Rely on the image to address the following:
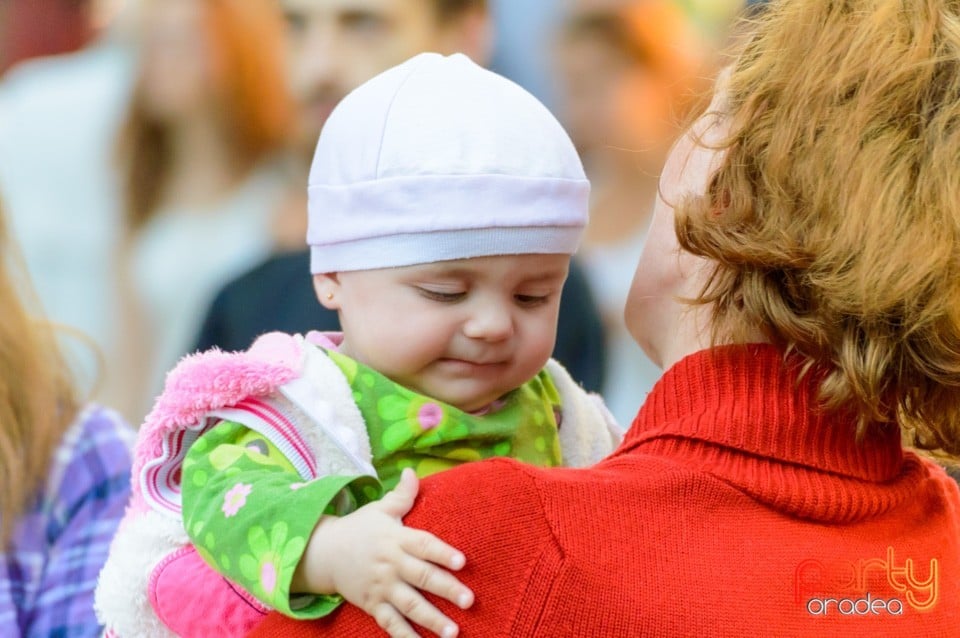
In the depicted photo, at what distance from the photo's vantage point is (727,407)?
128 cm

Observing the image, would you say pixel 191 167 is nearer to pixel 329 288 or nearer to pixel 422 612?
pixel 329 288

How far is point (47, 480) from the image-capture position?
2.18m

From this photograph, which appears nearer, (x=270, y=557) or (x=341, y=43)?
(x=270, y=557)

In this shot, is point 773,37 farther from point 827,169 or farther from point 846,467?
point 846,467

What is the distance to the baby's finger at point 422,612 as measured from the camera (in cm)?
110

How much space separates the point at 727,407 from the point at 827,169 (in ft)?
0.86

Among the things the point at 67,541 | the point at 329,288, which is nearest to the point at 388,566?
the point at 329,288

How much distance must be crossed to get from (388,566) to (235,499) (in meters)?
0.23

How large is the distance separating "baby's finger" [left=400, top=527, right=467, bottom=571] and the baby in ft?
0.54

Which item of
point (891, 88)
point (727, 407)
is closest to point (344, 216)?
point (727, 407)

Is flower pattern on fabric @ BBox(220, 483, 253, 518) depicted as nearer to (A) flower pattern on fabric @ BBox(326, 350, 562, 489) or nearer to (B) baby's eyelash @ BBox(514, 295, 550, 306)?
(A) flower pattern on fabric @ BBox(326, 350, 562, 489)

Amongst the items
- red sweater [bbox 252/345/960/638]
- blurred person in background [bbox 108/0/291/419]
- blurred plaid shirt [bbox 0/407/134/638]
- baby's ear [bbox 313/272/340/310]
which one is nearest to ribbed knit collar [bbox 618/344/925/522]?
red sweater [bbox 252/345/960/638]

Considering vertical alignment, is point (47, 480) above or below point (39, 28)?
below

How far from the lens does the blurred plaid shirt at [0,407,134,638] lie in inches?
82.9
